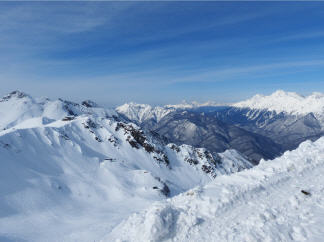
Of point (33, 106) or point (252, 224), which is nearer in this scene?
point (252, 224)

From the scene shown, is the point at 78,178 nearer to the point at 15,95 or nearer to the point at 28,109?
the point at 28,109

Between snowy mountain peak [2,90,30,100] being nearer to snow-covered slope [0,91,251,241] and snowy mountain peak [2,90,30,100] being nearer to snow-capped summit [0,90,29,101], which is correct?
snow-capped summit [0,90,29,101]

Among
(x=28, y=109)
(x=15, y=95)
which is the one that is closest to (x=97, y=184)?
(x=28, y=109)

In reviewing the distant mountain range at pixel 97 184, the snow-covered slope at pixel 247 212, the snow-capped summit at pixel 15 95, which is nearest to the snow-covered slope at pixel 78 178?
the distant mountain range at pixel 97 184

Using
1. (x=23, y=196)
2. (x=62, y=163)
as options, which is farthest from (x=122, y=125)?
(x=23, y=196)

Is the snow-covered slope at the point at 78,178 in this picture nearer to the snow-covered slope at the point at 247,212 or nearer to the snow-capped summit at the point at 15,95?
the snow-covered slope at the point at 247,212

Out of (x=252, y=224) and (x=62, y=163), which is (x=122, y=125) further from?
(x=252, y=224)

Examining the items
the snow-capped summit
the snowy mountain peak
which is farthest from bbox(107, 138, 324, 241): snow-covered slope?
the snowy mountain peak
